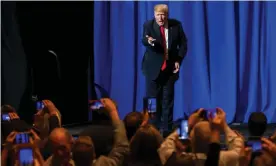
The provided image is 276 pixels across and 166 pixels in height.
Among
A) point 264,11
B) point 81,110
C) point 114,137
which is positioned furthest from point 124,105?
point 114,137

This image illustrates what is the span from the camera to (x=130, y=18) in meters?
5.89

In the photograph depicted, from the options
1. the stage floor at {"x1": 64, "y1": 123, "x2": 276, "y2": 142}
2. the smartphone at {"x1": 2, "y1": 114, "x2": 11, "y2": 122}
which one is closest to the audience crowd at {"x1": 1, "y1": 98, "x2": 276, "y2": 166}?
the smartphone at {"x1": 2, "y1": 114, "x2": 11, "y2": 122}

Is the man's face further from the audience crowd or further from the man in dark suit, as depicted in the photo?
the audience crowd

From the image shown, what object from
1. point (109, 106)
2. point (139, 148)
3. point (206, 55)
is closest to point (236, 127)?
point (206, 55)

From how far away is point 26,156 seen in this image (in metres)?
2.12

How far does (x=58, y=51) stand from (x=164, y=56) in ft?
4.49

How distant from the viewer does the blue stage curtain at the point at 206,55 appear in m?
5.88

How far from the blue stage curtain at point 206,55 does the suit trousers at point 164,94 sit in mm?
1050

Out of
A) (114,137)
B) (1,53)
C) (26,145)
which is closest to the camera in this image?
(26,145)

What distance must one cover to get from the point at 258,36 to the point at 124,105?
5.10ft

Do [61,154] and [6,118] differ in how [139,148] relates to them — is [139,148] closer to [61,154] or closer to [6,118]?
[61,154]

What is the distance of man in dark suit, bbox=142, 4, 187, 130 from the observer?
4.76 metres

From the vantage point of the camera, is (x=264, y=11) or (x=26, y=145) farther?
(x=264, y=11)

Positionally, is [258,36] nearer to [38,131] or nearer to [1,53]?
[1,53]
